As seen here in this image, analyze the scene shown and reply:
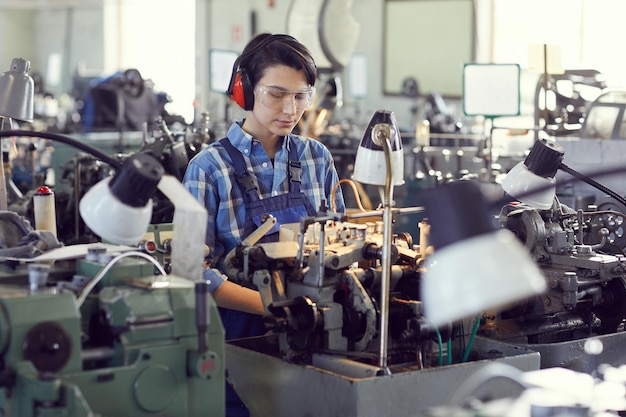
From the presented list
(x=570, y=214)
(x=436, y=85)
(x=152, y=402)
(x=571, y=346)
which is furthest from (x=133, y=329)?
(x=436, y=85)

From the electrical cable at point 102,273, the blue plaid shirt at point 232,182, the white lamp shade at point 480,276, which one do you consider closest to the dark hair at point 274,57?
the blue plaid shirt at point 232,182

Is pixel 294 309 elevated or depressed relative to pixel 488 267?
depressed

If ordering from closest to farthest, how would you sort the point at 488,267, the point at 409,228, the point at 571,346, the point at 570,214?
the point at 488,267 → the point at 571,346 → the point at 570,214 → the point at 409,228

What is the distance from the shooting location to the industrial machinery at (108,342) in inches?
59.7

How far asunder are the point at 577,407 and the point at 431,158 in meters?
4.00

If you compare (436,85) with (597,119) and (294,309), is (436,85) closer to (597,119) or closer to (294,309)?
(597,119)

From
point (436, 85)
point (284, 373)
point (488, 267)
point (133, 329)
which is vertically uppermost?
point (436, 85)

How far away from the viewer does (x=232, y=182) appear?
2.45 meters

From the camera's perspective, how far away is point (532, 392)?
1.37 meters

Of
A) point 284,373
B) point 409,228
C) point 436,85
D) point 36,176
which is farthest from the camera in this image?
point 436,85

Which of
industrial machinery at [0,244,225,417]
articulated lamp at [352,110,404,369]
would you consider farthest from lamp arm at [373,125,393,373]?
industrial machinery at [0,244,225,417]

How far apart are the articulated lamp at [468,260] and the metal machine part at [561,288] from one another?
982mm

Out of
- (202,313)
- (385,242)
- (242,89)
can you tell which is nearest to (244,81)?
(242,89)

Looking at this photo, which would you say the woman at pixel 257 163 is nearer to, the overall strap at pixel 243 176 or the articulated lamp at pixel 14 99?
the overall strap at pixel 243 176
